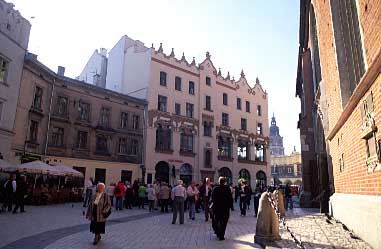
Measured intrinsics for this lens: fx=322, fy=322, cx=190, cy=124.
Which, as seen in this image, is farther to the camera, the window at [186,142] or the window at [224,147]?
the window at [224,147]

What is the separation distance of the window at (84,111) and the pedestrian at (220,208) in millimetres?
22369

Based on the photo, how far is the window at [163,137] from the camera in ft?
110

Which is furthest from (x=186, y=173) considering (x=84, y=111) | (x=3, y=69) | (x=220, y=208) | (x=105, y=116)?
(x=220, y=208)

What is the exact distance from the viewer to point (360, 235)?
6723 millimetres

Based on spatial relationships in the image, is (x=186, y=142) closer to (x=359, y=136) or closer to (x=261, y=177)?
(x=261, y=177)

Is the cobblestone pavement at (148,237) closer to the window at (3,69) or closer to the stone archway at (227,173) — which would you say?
the window at (3,69)

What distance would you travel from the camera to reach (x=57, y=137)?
88.3 ft

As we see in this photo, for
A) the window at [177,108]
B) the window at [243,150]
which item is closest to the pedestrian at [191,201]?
the window at [177,108]

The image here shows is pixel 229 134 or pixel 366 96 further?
pixel 229 134

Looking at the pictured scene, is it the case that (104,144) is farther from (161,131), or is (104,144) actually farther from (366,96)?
(366,96)

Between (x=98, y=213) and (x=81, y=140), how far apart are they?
853 inches

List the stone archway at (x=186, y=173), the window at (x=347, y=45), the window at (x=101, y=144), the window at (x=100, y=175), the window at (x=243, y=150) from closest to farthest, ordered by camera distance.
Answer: the window at (x=347, y=45) → the window at (x=100, y=175) → the window at (x=101, y=144) → the stone archway at (x=186, y=173) → the window at (x=243, y=150)

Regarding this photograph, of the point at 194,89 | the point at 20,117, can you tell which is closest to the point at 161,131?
the point at 194,89

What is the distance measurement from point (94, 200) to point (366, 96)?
262 inches
